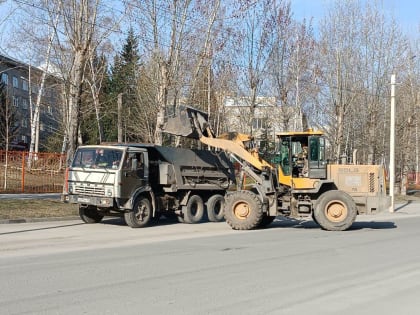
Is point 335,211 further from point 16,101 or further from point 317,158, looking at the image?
point 16,101

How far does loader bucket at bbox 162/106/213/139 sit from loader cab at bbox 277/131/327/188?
2.73 m

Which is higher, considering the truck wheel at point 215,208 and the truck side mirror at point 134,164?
the truck side mirror at point 134,164

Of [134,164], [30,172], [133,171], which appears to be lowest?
[30,172]

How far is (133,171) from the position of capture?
55.2ft

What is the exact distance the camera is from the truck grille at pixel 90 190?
16234 millimetres

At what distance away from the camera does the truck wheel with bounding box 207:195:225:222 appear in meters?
19.6

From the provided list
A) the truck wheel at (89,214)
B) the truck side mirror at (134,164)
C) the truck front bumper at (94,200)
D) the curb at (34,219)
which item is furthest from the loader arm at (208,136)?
the curb at (34,219)

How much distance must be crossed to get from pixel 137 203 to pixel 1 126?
132ft

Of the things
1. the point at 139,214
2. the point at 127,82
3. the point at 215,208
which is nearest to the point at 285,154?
the point at 215,208

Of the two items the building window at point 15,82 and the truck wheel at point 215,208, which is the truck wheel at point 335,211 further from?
the building window at point 15,82

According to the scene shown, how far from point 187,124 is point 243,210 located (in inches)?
131

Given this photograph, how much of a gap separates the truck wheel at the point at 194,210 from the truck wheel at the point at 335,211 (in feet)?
14.5

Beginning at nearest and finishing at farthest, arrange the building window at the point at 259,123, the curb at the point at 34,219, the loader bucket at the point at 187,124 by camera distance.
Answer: the curb at the point at 34,219
the loader bucket at the point at 187,124
the building window at the point at 259,123

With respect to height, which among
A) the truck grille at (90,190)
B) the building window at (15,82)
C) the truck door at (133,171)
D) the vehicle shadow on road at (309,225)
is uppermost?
the building window at (15,82)
